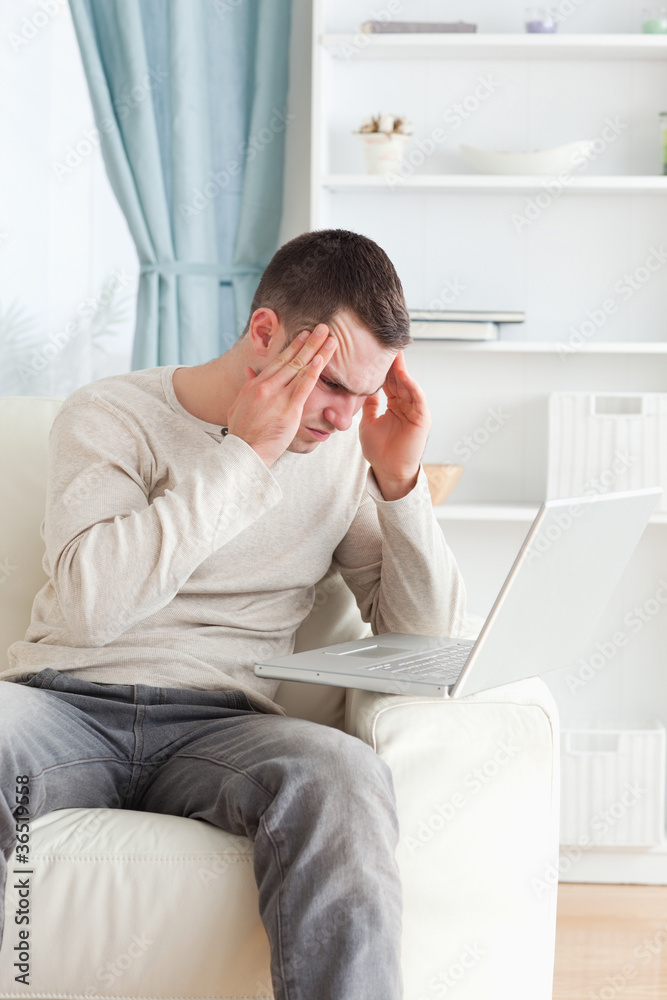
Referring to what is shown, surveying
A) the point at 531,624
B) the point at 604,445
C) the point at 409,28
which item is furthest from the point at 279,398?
the point at 409,28

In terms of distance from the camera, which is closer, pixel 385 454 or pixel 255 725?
pixel 255 725

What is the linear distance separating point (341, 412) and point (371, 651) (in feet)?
1.04

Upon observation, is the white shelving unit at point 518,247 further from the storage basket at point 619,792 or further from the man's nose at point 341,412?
the man's nose at point 341,412

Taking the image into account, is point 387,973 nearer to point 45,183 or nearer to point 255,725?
point 255,725

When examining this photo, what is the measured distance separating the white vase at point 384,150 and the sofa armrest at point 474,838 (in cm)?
139

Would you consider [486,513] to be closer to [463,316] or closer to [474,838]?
[463,316]

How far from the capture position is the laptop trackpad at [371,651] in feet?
4.32

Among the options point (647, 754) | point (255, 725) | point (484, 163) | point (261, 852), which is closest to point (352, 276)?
point (255, 725)

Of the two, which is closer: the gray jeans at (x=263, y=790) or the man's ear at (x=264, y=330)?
the gray jeans at (x=263, y=790)

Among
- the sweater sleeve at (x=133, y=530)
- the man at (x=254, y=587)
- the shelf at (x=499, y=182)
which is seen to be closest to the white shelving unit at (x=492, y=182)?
the shelf at (x=499, y=182)

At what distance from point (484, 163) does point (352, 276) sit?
1103 mm

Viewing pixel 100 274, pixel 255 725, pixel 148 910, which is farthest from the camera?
pixel 100 274

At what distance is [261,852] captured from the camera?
103 cm

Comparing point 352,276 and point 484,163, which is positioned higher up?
point 484,163
